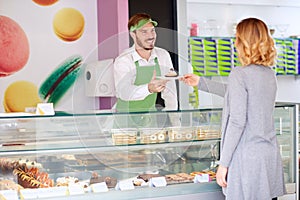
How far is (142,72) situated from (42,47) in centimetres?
250

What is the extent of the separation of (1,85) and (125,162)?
2.65 meters

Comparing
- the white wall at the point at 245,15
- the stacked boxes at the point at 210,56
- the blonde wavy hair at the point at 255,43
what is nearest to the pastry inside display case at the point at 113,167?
the blonde wavy hair at the point at 255,43

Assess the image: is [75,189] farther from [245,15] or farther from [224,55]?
[245,15]

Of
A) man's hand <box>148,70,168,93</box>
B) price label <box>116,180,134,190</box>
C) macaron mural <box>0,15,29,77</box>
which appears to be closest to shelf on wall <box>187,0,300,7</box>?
macaron mural <box>0,15,29,77</box>

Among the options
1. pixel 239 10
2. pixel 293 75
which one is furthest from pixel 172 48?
pixel 293 75

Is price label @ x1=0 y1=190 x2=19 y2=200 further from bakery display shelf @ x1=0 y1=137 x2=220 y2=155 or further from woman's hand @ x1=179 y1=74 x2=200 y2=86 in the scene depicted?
woman's hand @ x1=179 y1=74 x2=200 y2=86

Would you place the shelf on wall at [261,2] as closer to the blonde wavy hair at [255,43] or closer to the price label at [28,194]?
the blonde wavy hair at [255,43]

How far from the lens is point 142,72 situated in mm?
2910

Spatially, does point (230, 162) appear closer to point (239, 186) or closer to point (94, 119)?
point (239, 186)

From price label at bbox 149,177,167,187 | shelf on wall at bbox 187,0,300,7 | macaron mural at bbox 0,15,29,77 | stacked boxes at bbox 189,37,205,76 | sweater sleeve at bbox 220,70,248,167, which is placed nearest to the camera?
sweater sleeve at bbox 220,70,248,167

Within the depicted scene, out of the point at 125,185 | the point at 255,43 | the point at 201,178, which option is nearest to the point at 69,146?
the point at 125,185

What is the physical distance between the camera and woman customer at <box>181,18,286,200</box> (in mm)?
2555

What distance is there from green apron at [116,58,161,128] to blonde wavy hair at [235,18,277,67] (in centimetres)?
57

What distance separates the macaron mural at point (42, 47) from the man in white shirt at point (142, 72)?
224 cm
